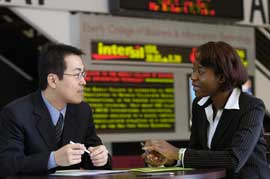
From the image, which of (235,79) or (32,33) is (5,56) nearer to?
(32,33)

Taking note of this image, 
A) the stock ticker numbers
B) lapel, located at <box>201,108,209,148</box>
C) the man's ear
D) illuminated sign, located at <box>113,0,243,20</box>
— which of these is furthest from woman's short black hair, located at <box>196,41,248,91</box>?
illuminated sign, located at <box>113,0,243,20</box>

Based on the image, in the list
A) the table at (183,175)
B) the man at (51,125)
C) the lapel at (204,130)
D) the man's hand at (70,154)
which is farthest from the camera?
the lapel at (204,130)

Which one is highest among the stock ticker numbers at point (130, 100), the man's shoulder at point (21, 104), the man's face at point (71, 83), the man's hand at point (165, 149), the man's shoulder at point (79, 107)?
the man's face at point (71, 83)

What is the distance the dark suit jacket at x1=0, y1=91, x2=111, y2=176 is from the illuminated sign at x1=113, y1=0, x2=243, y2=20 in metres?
3.45

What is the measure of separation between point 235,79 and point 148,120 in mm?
3936

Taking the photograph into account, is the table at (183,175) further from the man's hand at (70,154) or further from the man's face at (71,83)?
the man's face at (71,83)

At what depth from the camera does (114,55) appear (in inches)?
248

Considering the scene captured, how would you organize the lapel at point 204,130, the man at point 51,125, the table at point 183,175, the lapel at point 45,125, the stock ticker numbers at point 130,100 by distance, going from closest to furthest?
the table at point 183,175 < the man at point 51,125 < the lapel at point 45,125 < the lapel at point 204,130 < the stock ticker numbers at point 130,100

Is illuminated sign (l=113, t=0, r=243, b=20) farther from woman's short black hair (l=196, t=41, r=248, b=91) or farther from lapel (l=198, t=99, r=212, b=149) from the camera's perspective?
woman's short black hair (l=196, t=41, r=248, b=91)

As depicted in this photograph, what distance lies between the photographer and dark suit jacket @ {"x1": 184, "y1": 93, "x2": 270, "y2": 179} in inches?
98.6

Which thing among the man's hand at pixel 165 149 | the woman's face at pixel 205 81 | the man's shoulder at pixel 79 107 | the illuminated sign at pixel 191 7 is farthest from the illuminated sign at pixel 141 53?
the man's hand at pixel 165 149

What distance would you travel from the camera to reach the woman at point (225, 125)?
2.52 m

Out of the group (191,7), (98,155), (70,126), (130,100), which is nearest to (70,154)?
(98,155)

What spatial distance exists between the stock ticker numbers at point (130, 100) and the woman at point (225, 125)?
346 centimetres
